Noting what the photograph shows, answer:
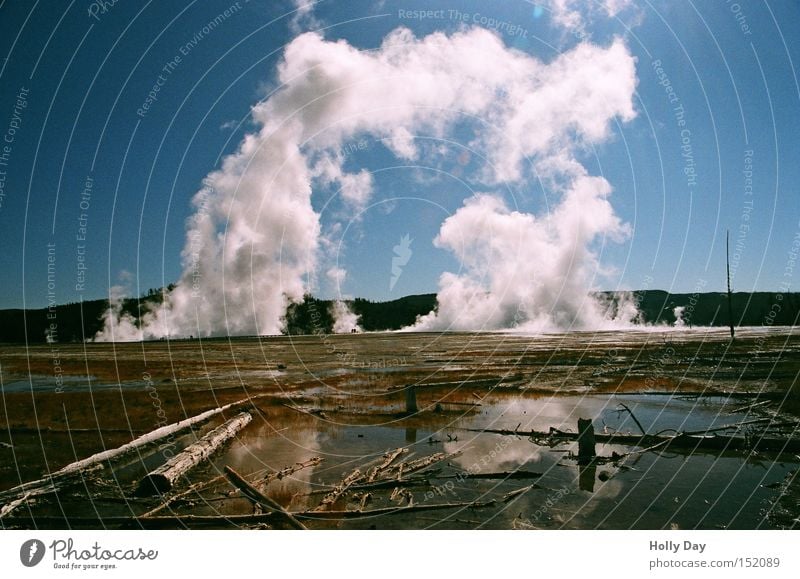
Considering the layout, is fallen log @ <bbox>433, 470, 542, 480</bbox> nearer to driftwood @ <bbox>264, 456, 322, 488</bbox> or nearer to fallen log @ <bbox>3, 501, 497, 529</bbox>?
fallen log @ <bbox>3, 501, 497, 529</bbox>

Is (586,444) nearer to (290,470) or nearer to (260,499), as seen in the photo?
(290,470)

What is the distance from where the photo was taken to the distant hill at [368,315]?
141 m

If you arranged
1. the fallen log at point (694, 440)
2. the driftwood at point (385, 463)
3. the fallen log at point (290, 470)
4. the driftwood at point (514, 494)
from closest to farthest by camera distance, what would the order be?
the driftwood at point (514, 494)
the driftwood at point (385, 463)
the fallen log at point (290, 470)
the fallen log at point (694, 440)

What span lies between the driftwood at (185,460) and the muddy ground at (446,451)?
32cm

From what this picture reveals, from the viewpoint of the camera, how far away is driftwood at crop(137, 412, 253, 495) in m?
11.6

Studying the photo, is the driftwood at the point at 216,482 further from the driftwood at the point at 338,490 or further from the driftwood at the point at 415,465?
the driftwood at the point at 415,465

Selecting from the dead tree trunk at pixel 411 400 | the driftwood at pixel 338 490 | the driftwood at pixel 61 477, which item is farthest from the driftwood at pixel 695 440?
the driftwood at pixel 61 477

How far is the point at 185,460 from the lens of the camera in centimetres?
1330

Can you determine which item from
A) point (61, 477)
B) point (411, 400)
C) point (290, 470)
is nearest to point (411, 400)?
point (411, 400)
